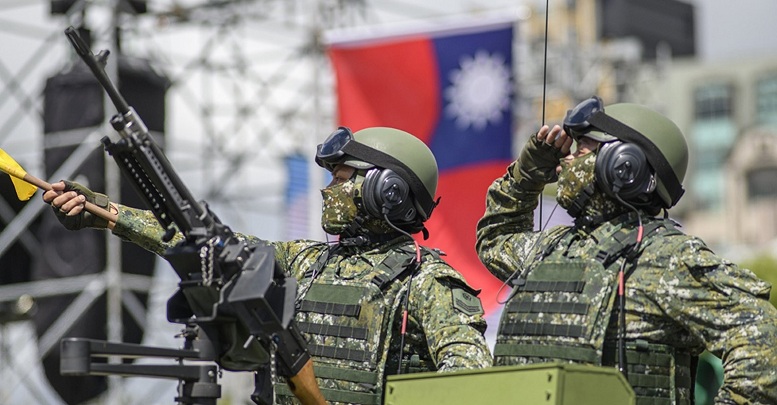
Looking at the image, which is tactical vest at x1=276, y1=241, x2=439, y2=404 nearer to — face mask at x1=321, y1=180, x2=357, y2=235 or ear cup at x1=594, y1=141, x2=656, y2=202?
face mask at x1=321, y1=180, x2=357, y2=235

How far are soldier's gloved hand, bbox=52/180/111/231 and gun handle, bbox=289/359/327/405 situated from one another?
122 centimetres

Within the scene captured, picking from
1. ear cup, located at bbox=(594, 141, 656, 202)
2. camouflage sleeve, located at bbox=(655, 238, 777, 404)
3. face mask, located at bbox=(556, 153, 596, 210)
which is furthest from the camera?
face mask, located at bbox=(556, 153, 596, 210)

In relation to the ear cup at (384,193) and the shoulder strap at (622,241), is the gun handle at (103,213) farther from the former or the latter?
the shoulder strap at (622,241)

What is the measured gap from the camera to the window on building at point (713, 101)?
7644cm

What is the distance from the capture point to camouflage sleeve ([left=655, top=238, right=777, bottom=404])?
524cm

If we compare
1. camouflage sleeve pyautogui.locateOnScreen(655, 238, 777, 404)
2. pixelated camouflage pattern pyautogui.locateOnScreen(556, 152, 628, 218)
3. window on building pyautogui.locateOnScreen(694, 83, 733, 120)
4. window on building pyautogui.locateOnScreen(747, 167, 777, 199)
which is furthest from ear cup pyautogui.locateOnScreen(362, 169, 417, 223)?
window on building pyautogui.locateOnScreen(694, 83, 733, 120)

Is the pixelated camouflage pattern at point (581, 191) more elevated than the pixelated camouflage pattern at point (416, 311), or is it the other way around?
the pixelated camouflage pattern at point (581, 191)

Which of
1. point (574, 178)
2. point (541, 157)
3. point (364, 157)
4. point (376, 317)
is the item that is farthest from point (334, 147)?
point (574, 178)

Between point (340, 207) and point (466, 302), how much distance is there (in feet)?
2.29

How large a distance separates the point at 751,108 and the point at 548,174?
71702mm

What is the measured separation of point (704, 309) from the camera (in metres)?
5.45

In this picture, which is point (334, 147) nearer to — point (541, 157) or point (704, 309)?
point (541, 157)

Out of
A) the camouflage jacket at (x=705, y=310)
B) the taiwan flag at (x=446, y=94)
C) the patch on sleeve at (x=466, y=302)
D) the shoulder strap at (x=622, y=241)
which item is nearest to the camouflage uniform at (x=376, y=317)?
the patch on sleeve at (x=466, y=302)

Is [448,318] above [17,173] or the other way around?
the other way around
